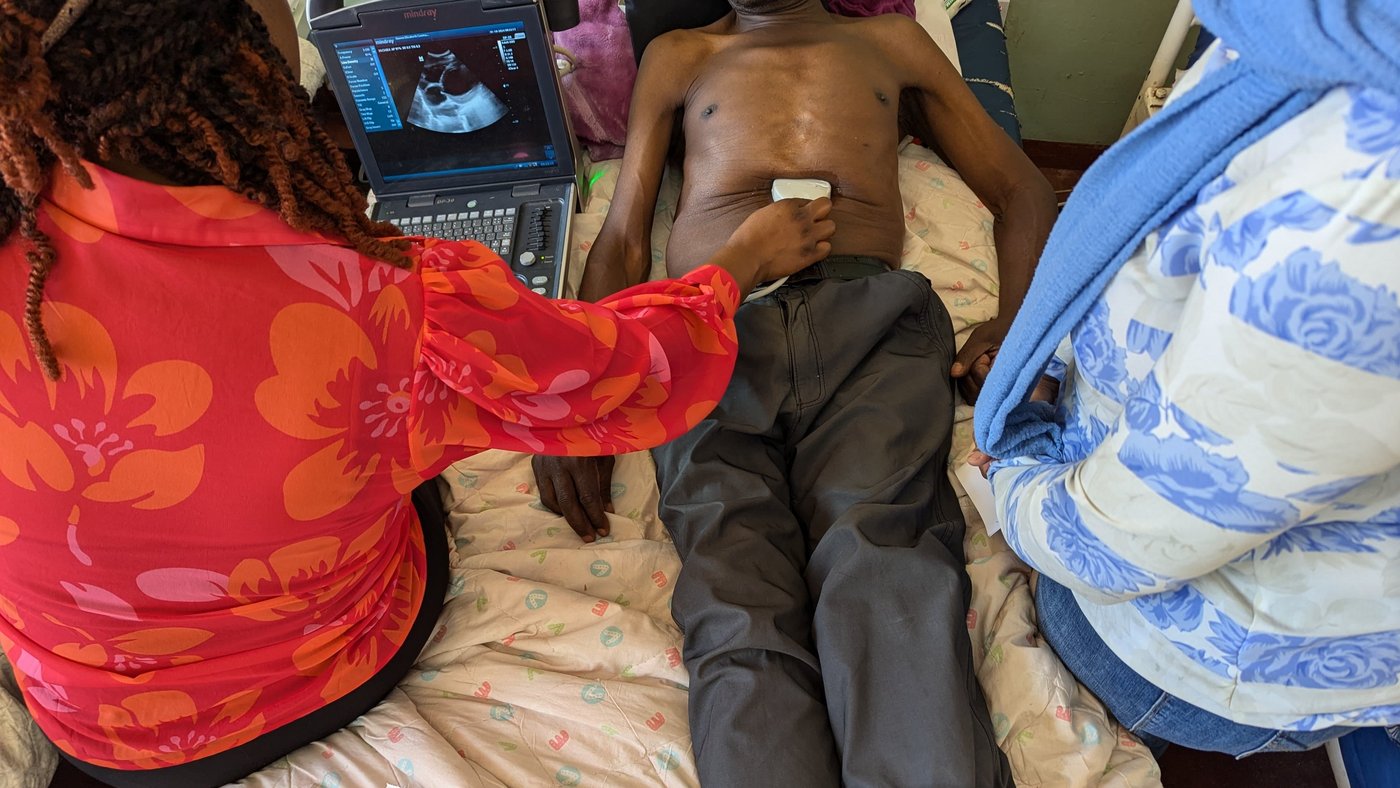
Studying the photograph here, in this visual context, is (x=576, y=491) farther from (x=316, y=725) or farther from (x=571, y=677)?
(x=316, y=725)

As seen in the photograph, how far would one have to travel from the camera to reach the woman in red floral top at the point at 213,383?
0.58 metres

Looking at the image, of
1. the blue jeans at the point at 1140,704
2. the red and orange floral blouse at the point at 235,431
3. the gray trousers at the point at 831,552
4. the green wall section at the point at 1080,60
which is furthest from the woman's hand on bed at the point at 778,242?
the green wall section at the point at 1080,60

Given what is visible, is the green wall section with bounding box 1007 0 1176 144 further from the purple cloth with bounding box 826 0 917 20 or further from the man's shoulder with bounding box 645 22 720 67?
the man's shoulder with bounding box 645 22 720 67

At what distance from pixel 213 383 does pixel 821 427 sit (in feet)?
2.44

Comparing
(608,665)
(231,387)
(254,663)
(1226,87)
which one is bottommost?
(608,665)

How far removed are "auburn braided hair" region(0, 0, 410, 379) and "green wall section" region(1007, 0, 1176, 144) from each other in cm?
186

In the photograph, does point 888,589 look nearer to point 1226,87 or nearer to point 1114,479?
point 1114,479

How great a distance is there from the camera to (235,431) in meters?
0.67

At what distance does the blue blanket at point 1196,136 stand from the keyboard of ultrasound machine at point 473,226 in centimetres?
88

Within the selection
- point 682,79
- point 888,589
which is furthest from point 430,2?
point 888,589

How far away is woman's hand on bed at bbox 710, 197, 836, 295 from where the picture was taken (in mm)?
1228

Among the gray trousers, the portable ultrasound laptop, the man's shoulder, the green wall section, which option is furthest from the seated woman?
the green wall section

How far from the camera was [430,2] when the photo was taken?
136cm

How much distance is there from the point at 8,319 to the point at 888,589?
824 mm
